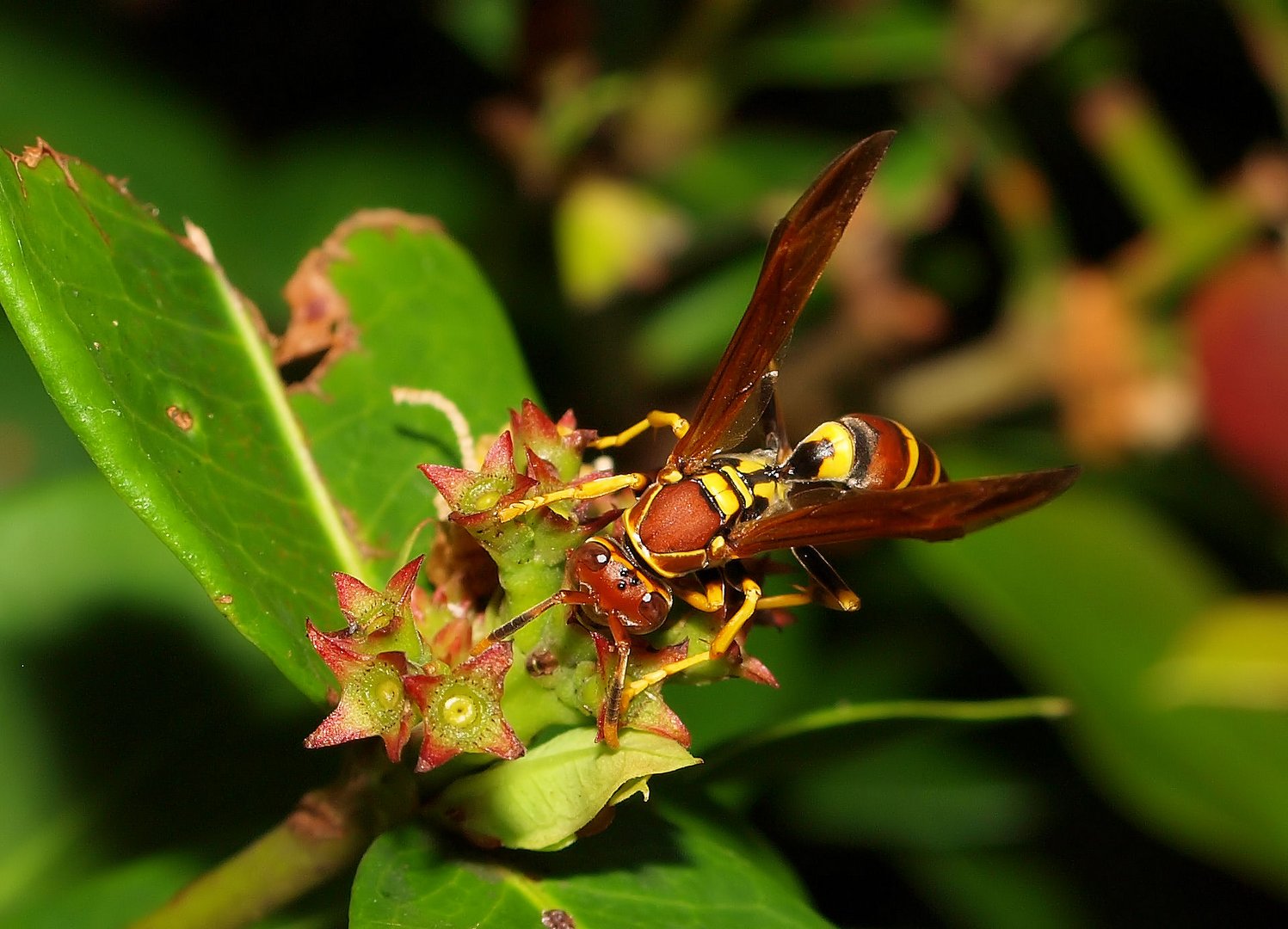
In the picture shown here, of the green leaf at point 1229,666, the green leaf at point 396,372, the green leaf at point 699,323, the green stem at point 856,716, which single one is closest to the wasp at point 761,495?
the green stem at point 856,716

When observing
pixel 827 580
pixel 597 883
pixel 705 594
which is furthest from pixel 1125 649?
pixel 597 883

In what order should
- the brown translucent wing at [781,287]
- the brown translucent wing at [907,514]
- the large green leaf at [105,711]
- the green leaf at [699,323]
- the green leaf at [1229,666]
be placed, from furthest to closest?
the green leaf at [699,323] → the green leaf at [1229,666] → the large green leaf at [105,711] → the brown translucent wing at [781,287] → the brown translucent wing at [907,514]

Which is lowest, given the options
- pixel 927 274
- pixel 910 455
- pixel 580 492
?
pixel 927 274

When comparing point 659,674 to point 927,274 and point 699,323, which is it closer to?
point 699,323

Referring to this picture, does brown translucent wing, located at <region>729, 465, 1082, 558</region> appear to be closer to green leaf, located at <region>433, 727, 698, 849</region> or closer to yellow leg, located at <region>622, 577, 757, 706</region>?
yellow leg, located at <region>622, 577, 757, 706</region>

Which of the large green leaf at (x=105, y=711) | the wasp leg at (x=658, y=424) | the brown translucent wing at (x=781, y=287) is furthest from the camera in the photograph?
the large green leaf at (x=105, y=711)

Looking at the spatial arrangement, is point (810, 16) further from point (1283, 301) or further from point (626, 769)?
point (626, 769)

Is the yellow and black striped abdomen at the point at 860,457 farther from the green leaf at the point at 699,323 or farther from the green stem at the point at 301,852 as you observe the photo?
the green leaf at the point at 699,323
